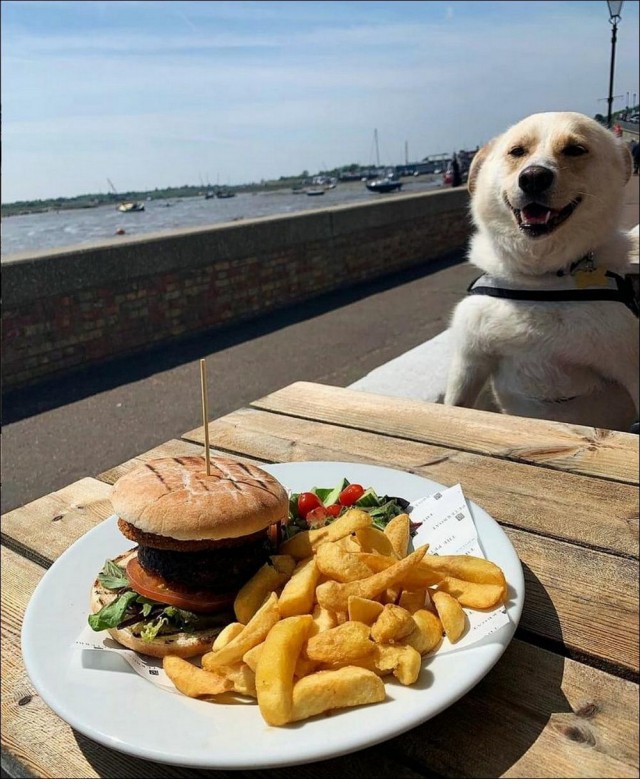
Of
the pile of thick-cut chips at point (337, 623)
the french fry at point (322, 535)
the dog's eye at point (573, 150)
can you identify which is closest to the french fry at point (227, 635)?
the pile of thick-cut chips at point (337, 623)

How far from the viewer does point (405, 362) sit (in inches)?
159

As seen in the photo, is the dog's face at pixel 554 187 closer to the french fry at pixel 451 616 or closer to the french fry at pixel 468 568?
the french fry at pixel 468 568

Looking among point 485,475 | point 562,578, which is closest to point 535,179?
point 485,475

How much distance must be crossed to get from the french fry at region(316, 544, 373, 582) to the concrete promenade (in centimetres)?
230

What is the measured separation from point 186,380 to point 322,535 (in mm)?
5485

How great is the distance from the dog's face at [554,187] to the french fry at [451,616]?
5.78 ft

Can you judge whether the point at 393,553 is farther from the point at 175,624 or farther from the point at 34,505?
the point at 34,505

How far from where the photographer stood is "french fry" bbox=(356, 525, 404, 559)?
121 centimetres

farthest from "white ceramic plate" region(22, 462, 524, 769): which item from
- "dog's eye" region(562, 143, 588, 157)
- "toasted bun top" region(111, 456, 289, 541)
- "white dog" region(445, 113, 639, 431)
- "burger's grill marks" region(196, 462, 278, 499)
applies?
"dog's eye" region(562, 143, 588, 157)

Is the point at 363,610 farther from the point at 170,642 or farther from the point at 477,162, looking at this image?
the point at 477,162

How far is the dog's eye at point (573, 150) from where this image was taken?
242cm

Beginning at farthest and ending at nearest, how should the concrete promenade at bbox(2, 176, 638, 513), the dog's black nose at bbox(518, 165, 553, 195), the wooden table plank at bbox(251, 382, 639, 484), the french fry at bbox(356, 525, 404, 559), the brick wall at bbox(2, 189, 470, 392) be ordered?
the brick wall at bbox(2, 189, 470, 392), the concrete promenade at bbox(2, 176, 638, 513), the dog's black nose at bbox(518, 165, 553, 195), the wooden table plank at bbox(251, 382, 639, 484), the french fry at bbox(356, 525, 404, 559)

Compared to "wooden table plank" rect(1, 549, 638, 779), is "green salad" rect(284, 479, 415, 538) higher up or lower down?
higher up

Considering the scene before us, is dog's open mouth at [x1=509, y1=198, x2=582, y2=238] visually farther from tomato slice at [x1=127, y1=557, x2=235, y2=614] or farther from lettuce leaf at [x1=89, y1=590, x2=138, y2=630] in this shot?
lettuce leaf at [x1=89, y1=590, x2=138, y2=630]
